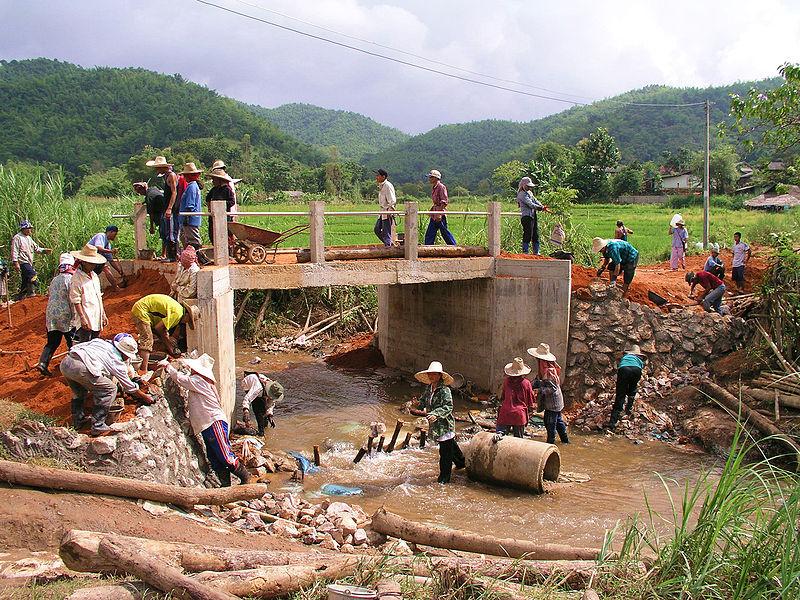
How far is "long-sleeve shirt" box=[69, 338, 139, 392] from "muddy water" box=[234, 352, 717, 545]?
315cm

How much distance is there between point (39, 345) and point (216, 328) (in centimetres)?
275

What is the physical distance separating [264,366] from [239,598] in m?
13.2

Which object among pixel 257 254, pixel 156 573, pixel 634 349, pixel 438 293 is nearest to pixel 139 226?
pixel 257 254

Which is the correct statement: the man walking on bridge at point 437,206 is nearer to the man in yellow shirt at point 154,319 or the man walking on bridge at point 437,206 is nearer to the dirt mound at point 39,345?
the dirt mound at point 39,345

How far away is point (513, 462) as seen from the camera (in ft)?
31.9

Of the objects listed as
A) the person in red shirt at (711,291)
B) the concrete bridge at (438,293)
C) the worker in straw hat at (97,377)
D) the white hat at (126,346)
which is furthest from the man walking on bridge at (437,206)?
the worker in straw hat at (97,377)

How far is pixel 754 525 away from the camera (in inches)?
189

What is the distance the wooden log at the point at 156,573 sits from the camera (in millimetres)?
4648

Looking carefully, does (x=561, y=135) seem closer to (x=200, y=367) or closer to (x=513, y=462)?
(x=513, y=462)

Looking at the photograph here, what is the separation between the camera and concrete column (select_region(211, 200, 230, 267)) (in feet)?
36.5

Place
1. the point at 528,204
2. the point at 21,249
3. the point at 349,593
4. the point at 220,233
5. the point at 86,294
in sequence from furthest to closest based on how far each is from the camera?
the point at 528,204
the point at 21,249
the point at 220,233
the point at 86,294
the point at 349,593

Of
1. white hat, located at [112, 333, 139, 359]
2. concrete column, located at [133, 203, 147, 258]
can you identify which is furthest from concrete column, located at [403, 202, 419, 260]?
white hat, located at [112, 333, 139, 359]

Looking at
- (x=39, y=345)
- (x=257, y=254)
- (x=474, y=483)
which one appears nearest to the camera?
(x=474, y=483)

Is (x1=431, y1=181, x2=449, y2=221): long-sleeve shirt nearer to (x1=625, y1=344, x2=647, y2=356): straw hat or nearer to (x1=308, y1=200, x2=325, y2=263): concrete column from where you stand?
(x1=308, y1=200, x2=325, y2=263): concrete column
